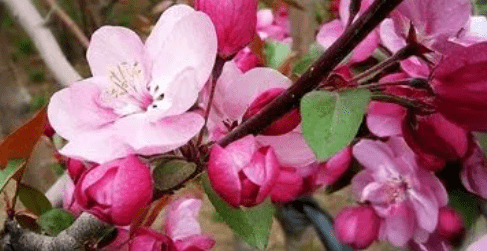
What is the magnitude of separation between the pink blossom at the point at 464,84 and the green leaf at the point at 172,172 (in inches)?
6.5

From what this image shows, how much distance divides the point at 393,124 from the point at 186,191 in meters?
0.22

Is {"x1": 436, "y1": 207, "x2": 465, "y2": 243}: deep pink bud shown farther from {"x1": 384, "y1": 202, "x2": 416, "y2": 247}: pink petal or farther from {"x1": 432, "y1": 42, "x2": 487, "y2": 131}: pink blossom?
{"x1": 432, "y1": 42, "x2": 487, "y2": 131}: pink blossom

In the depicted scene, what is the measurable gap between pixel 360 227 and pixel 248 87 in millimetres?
453

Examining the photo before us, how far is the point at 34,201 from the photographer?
2.70 feet

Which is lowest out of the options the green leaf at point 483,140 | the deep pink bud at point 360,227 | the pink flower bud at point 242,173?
the deep pink bud at point 360,227

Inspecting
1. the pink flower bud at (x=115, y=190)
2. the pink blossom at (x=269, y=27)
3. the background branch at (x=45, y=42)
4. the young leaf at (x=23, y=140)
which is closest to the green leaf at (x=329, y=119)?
the pink flower bud at (x=115, y=190)

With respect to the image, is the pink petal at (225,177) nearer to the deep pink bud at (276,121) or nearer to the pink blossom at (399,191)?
the deep pink bud at (276,121)

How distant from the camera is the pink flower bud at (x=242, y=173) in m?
0.52

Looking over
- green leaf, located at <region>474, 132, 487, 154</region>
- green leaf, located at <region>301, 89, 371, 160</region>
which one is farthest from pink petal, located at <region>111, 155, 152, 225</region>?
green leaf, located at <region>474, 132, 487, 154</region>

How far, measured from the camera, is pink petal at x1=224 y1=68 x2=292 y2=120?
1.95ft

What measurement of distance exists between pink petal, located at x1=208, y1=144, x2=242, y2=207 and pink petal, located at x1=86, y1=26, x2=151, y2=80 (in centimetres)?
11

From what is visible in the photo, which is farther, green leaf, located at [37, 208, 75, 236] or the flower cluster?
green leaf, located at [37, 208, 75, 236]

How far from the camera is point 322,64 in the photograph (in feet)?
1.72

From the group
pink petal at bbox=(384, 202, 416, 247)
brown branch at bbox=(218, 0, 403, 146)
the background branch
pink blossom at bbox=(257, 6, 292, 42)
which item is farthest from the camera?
pink blossom at bbox=(257, 6, 292, 42)
